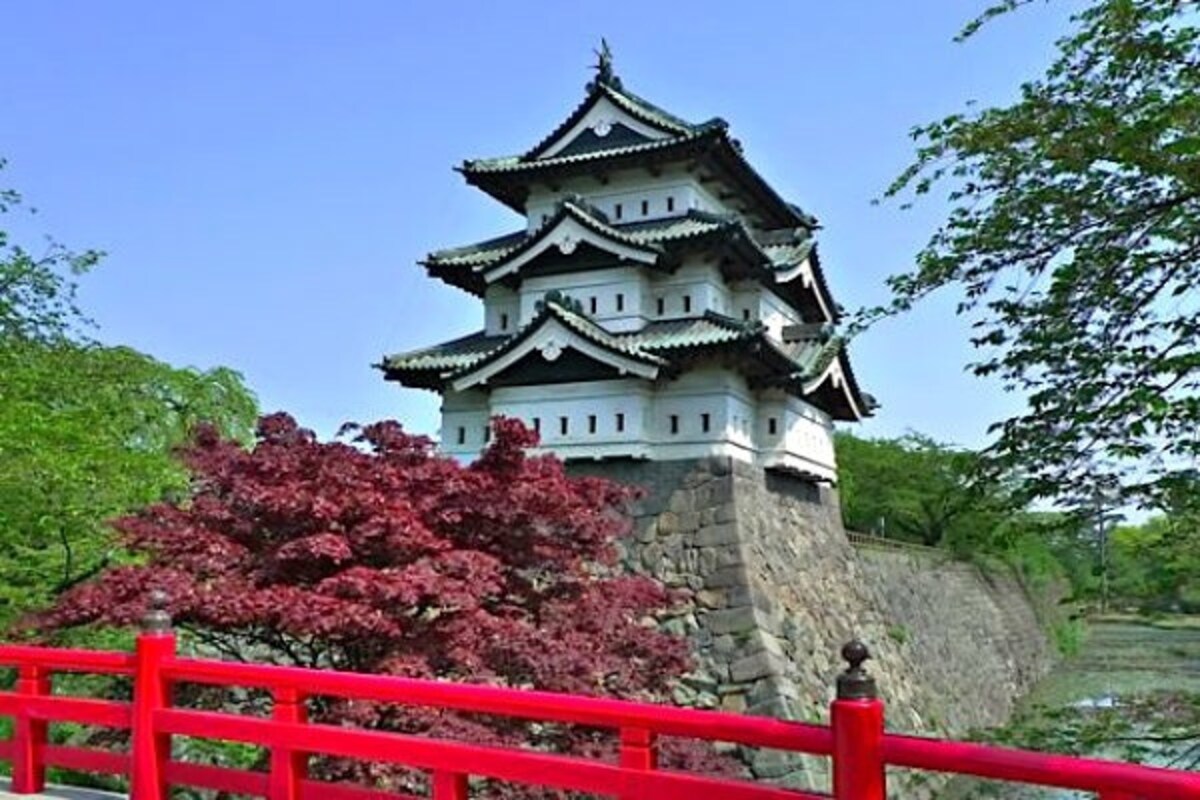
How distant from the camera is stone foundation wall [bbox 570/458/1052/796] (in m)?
14.3

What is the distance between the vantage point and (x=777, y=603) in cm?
1588

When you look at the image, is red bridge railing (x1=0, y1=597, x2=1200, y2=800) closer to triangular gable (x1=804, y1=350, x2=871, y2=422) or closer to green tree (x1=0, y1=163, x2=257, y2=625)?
green tree (x1=0, y1=163, x2=257, y2=625)

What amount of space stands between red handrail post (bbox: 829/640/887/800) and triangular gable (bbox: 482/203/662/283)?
14.2 m

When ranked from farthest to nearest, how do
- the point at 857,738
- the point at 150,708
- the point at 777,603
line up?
the point at 777,603
the point at 150,708
the point at 857,738

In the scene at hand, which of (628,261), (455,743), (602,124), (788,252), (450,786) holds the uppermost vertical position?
(602,124)

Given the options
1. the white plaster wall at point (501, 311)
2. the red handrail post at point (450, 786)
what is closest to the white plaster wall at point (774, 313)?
the white plaster wall at point (501, 311)

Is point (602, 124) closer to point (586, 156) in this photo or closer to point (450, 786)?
point (586, 156)

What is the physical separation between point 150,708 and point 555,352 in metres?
12.1

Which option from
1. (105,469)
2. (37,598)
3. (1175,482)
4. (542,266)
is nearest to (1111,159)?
(1175,482)

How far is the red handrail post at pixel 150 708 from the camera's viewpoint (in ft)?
16.5

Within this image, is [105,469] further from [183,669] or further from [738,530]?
[738,530]

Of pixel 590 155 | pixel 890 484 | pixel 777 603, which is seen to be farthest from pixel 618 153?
pixel 890 484

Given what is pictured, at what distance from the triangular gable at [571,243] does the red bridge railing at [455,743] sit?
1274 centimetres

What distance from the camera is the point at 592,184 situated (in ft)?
63.6
